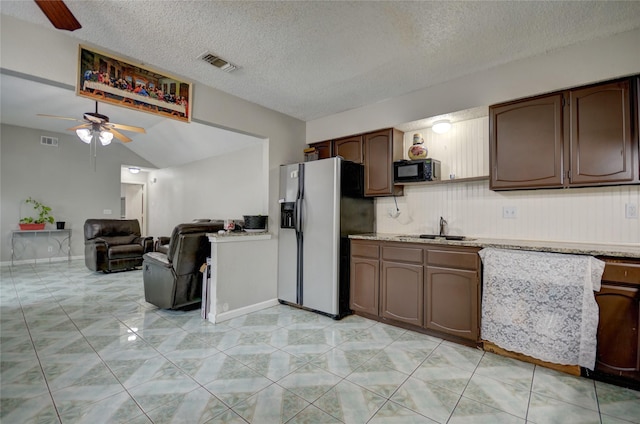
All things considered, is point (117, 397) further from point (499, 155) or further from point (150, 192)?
point (150, 192)

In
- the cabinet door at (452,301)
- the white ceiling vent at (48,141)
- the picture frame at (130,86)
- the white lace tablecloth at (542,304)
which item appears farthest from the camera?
the white ceiling vent at (48,141)

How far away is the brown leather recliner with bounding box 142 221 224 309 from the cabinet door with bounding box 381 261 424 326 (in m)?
2.10

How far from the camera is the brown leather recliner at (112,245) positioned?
549 centimetres

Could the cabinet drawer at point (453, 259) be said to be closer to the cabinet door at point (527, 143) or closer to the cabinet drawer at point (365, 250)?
the cabinet drawer at point (365, 250)

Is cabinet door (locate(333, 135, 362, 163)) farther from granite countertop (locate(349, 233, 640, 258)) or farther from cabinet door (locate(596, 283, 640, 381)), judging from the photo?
cabinet door (locate(596, 283, 640, 381))

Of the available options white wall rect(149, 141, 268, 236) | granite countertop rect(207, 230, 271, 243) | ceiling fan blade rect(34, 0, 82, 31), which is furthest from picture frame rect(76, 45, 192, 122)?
white wall rect(149, 141, 268, 236)

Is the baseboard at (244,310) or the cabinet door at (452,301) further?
the baseboard at (244,310)

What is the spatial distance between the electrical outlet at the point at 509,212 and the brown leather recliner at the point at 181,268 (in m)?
3.22

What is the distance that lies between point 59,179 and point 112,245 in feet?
9.20

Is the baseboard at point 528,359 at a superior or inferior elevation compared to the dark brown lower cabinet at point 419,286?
inferior

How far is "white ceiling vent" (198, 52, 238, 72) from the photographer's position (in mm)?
2572

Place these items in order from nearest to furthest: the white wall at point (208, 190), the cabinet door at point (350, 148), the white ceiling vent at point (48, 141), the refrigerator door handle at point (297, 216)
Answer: the refrigerator door handle at point (297, 216) < the cabinet door at point (350, 148) < the white wall at point (208, 190) < the white ceiling vent at point (48, 141)

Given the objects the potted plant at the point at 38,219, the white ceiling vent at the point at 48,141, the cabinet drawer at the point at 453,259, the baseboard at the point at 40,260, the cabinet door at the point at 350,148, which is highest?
the white ceiling vent at the point at 48,141

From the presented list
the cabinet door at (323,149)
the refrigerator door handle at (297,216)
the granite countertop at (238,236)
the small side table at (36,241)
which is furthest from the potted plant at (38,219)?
the cabinet door at (323,149)
